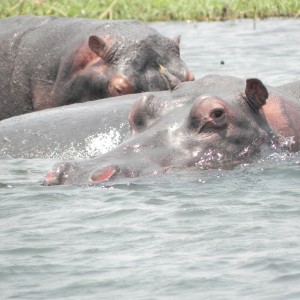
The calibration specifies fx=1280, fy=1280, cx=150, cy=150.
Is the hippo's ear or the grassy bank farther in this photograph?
the grassy bank

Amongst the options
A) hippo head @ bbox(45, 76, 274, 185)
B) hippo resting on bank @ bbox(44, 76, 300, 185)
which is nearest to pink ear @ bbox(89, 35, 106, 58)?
hippo resting on bank @ bbox(44, 76, 300, 185)

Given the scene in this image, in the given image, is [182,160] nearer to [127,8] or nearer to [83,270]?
[83,270]

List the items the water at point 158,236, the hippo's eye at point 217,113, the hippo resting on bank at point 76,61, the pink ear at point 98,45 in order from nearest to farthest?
the water at point 158,236 → the hippo's eye at point 217,113 → the hippo resting on bank at point 76,61 → the pink ear at point 98,45

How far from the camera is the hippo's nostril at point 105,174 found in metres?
8.29

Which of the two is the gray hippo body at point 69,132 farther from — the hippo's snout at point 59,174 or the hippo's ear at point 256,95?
the hippo's snout at point 59,174

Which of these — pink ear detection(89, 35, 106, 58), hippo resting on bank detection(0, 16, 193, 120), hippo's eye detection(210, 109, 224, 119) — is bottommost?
hippo resting on bank detection(0, 16, 193, 120)

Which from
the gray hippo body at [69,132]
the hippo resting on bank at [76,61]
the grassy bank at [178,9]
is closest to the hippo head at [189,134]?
the gray hippo body at [69,132]

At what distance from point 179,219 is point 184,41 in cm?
1285

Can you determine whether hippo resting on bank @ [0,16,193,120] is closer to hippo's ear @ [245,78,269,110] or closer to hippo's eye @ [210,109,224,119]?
hippo's ear @ [245,78,269,110]

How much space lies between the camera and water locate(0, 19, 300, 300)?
648 centimetres

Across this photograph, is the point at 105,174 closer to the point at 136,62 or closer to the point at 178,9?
the point at 136,62

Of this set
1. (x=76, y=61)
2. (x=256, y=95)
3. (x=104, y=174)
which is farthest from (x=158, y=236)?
(x=76, y=61)

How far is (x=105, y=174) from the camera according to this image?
8.31 m

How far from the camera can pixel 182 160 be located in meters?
8.71
